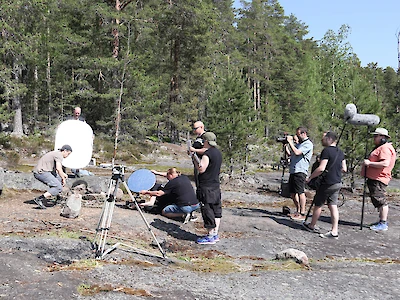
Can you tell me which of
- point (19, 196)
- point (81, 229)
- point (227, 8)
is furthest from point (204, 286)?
point (227, 8)

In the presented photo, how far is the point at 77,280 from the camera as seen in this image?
438 centimetres

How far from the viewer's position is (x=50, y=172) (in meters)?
8.30

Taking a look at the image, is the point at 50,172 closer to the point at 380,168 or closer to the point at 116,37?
the point at 380,168

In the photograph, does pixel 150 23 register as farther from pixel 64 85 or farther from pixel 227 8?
pixel 227 8

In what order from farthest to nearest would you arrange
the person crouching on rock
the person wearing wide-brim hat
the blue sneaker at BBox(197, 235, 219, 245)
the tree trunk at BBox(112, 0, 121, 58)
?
the tree trunk at BBox(112, 0, 121, 58) < the person wearing wide-brim hat < the person crouching on rock < the blue sneaker at BBox(197, 235, 219, 245)

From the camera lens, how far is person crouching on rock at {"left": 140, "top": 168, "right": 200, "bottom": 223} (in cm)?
838

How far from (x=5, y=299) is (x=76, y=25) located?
30909mm

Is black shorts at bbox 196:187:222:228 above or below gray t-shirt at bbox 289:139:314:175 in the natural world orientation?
below

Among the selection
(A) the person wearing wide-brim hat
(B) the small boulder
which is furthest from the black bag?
(B) the small boulder

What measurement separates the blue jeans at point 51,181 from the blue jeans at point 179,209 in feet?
7.43

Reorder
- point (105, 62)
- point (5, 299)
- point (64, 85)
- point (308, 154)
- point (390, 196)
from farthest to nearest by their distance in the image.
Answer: point (64, 85) → point (105, 62) → point (390, 196) → point (308, 154) → point (5, 299)

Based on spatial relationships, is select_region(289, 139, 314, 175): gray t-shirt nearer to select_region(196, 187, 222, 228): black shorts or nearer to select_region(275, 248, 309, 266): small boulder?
select_region(196, 187, 222, 228): black shorts

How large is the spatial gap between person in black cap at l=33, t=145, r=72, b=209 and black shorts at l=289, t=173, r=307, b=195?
16.4ft

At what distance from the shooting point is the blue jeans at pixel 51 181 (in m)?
8.17
